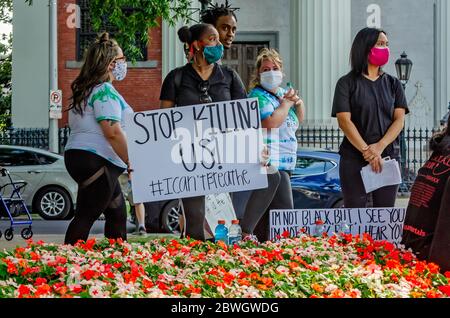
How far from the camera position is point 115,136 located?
7.54 m

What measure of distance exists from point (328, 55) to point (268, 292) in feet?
73.6

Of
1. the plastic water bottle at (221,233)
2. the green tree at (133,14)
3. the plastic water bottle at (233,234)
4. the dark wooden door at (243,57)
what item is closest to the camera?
the plastic water bottle at (221,233)

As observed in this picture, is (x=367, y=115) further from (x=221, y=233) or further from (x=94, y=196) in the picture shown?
(x=94, y=196)

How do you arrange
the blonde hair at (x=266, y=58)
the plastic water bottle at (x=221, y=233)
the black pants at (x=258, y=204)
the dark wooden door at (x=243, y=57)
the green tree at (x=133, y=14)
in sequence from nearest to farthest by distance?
the plastic water bottle at (x=221, y=233)
the black pants at (x=258, y=204)
the blonde hair at (x=266, y=58)
the green tree at (x=133, y=14)
the dark wooden door at (x=243, y=57)

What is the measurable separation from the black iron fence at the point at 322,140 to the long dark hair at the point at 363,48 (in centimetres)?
1622

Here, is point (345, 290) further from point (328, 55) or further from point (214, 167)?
point (328, 55)

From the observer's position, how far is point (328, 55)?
1038 inches

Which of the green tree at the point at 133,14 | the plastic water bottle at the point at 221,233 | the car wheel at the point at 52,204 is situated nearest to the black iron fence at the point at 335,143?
the car wheel at the point at 52,204

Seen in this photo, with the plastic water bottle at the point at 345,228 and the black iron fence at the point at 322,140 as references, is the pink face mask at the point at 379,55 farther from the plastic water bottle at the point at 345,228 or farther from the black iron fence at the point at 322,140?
the black iron fence at the point at 322,140

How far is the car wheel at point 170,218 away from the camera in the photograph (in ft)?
53.0

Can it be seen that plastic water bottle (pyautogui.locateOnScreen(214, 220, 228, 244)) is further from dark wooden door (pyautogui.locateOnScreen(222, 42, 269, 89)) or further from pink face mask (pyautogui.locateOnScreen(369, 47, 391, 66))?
dark wooden door (pyautogui.locateOnScreen(222, 42, 269, 89))

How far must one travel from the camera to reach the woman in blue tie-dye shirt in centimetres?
870

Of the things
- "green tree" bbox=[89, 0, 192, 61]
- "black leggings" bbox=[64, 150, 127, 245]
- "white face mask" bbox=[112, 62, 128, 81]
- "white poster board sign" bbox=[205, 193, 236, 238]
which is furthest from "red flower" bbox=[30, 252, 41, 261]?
"green tree" bbox=[89, 0, 192, 61]
